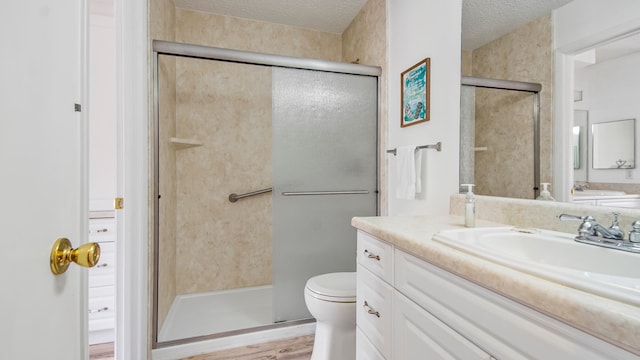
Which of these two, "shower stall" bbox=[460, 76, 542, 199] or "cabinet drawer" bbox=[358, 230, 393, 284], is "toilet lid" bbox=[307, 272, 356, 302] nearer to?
"cabinet drawer" bbox=[358, 230, 393, 284]

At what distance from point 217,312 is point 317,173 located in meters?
1.39

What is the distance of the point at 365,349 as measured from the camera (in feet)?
3.79

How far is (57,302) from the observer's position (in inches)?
20.7

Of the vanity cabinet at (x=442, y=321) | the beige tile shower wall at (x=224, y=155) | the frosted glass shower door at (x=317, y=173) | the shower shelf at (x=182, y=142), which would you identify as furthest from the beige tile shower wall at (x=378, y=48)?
the shower shelf at (x=182, y=142)

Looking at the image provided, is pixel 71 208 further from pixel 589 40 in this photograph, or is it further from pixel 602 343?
pixel 589 40

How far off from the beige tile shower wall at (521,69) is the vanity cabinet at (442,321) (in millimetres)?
673

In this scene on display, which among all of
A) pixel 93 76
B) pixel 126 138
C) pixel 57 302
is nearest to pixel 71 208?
pixel 57 302

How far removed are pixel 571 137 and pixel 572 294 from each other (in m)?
0.79

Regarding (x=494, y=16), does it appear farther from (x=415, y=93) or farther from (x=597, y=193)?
(x=597, y=193)

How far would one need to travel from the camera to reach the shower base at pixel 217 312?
193 cm

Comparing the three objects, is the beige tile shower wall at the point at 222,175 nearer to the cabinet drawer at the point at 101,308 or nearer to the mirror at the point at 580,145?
the cabinet drawer at the point at 101,308

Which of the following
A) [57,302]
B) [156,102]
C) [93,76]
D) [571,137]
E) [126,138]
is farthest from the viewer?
[93,76]

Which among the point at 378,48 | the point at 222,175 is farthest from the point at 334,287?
the point at 378,48

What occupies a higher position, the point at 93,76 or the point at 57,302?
the point at 93,76
